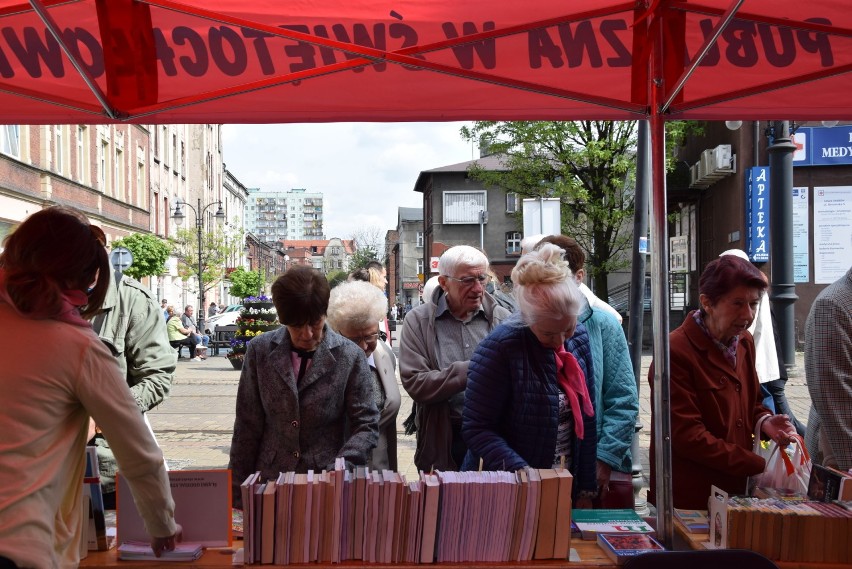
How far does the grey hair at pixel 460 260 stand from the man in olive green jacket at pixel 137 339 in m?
1.51

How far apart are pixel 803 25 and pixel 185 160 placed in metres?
57.0

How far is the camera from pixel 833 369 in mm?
3414

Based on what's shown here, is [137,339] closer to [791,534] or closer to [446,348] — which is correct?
[446,348]

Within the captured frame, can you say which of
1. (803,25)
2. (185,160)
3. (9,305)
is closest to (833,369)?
(803,25)

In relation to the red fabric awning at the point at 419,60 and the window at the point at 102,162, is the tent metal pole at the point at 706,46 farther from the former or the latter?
the window at the point at 102,162

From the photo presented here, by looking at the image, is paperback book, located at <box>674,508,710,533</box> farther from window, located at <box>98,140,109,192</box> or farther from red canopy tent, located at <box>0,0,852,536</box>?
window, located at <box>98,140,109,192</box>

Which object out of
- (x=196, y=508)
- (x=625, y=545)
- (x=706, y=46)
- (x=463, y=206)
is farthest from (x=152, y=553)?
(x=463, y=206)

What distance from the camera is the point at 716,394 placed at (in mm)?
3361

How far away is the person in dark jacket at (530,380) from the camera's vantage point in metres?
3.06

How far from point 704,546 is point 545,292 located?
3.54 feet

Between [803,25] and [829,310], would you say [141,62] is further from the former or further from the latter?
[829,310]

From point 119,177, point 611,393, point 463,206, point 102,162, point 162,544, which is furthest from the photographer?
point 463,206

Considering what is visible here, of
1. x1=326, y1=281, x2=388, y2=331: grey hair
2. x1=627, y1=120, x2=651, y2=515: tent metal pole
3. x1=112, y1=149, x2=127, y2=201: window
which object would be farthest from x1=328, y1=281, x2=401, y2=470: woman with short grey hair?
x1=112, y1=149, x2=127, y2=201: window

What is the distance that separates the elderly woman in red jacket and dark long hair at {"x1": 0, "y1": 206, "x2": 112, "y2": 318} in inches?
87.7
